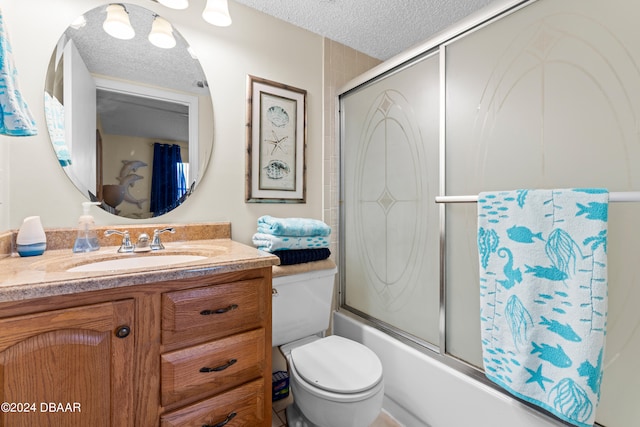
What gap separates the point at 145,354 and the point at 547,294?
1.22 meters

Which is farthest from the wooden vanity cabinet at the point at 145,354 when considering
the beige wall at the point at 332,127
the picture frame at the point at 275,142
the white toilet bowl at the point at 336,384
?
the beige wall at the point at 332,127

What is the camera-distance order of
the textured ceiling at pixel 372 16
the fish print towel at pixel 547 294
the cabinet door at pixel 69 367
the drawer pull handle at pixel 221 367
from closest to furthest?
the cabinet door at pixel 69 367 → the fish print towel at pixel 547 294 → the drawer pull handle at pixel 221 367 → the textured ceiling at pixel 372 16

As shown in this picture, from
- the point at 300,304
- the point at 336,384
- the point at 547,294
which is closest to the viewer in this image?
the point at 547,294

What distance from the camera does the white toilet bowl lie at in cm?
105

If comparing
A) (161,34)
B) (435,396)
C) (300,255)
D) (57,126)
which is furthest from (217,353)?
(161,34)

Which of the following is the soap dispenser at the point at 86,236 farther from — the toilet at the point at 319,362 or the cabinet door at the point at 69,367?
the toilet at the point at 319,362

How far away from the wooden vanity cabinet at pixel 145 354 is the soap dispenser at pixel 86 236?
0.48 metres

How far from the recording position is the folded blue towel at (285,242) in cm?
137

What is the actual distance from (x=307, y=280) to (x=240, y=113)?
0.97 meters

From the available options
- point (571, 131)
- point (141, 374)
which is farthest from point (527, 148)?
point (141, 374)

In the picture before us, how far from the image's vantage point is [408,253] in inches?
59.3

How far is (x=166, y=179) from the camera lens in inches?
54.7

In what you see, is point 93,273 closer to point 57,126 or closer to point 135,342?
point 135,342

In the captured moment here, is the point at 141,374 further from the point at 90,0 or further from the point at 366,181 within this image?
the point at 90,0
